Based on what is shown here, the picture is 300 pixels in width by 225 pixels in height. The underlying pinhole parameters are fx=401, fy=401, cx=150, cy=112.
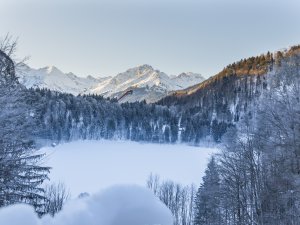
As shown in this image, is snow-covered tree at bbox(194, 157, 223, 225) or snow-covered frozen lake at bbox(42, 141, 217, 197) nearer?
snow-covered tree at bbox(194, 157, 223, 225)

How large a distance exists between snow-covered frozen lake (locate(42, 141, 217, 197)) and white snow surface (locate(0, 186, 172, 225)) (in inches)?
3707

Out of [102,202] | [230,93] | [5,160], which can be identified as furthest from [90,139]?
[102,202]

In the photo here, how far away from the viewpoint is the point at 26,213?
0.89 m

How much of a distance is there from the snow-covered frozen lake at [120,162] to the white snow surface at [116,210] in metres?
94.2

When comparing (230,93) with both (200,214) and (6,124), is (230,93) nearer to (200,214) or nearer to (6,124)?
(200,214)

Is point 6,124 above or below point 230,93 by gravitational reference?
below

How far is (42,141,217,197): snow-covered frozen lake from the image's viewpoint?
110m

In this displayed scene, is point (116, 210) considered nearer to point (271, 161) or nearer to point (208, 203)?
point (271, 161)

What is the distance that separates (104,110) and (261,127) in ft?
455

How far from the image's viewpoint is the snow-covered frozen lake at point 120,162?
4333 inches

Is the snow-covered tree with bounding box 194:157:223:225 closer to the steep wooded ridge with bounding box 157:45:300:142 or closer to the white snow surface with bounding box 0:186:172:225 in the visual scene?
the white snow surface with bounding box 0:186:172:225

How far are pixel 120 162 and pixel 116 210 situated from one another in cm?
14246

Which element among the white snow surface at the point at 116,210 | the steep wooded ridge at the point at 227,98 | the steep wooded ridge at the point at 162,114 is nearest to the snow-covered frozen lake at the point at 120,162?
the steep wooded ridge at the point at 162,114

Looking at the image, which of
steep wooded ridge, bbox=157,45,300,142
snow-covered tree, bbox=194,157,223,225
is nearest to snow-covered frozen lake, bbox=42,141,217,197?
steep wooded ridge, bbox=157,45,300,142
